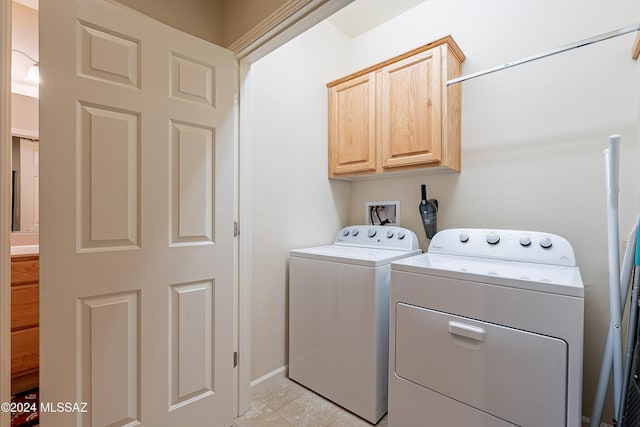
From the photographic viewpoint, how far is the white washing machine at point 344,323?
1.57 meters

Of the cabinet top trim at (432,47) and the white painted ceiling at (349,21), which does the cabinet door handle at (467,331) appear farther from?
the white painted ceiling at (349,21)

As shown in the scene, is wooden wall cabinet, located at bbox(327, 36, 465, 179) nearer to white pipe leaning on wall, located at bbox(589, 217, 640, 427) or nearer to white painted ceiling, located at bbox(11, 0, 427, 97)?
white painted ceiling, located at bbox(11, 0, 427, 97)

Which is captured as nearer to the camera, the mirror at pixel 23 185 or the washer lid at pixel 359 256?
the washer lid at pixel 359 256

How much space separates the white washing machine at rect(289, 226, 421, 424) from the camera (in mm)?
1566

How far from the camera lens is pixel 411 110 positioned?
1882 millimetres

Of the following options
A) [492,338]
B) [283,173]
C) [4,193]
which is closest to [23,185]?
[4,193]

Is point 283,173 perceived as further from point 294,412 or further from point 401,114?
point 294,412

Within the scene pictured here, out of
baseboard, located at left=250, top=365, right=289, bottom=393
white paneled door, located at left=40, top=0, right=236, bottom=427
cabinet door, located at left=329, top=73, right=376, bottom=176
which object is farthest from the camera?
cabinet door, located at left=329, top=73, right=376, bottom=176

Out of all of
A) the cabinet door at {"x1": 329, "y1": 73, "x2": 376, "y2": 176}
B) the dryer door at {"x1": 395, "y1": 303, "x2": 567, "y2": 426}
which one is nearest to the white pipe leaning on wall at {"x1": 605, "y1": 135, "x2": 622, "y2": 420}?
the dryer door at {"x1": 395, "y1": 303, "x2": 567, "y2": 426}

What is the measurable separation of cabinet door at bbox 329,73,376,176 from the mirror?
202 centimetres

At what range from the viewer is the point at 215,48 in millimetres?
1451

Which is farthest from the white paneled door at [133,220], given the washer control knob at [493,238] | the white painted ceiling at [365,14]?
the washer control knob at [493,238]

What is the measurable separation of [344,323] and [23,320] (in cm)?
189

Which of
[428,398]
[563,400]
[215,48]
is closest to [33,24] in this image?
[215,48]
